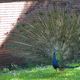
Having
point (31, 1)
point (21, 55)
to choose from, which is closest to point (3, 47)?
→ point (21, 55)

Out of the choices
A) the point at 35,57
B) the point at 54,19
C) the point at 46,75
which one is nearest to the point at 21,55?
the point at 35,57

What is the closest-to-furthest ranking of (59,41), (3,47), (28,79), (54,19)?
(28,79) → (59,41) → (54,19) → (3,47)

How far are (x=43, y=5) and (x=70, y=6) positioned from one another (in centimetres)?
82

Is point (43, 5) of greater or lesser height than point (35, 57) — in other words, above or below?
above

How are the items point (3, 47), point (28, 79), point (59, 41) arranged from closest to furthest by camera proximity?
1. point (28, 79)
2. point (59, 41)
3. point (3, 47)

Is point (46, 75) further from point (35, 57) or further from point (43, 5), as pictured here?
point (43, 5)

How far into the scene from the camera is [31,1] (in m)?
13.1

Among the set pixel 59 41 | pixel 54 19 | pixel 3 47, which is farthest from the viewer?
pixel 3 47

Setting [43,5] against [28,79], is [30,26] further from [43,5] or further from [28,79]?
[28,79]

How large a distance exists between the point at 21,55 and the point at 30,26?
2.93ft

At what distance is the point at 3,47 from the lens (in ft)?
42.9

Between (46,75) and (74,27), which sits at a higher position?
(74,27)

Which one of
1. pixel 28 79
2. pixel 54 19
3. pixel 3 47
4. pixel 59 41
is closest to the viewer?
pixel 28 79

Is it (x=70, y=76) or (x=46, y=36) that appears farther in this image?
(x=46, y=36)
